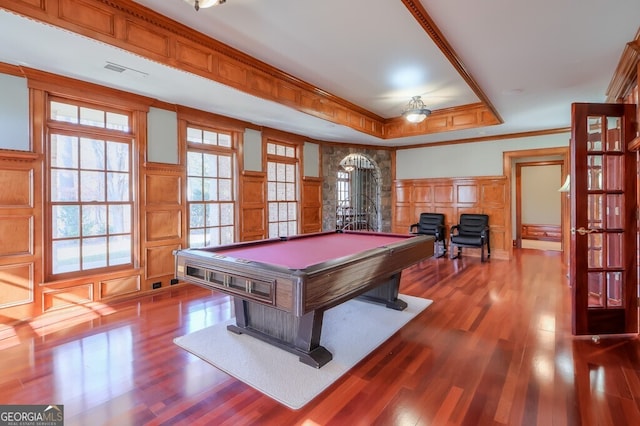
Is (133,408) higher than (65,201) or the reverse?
the reverse

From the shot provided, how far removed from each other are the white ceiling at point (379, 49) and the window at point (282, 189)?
130cm

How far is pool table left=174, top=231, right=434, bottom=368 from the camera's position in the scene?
77.1 inches

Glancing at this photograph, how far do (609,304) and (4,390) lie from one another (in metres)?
4.82

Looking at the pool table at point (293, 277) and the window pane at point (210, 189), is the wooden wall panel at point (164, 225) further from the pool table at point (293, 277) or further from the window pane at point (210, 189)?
the pool table at point (293, 277)

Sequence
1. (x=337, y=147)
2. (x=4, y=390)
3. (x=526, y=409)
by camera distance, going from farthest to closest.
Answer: (x=337, y=147) < (x=4, y=390) < (x=526, y=409)

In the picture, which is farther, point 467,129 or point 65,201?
point 467,129

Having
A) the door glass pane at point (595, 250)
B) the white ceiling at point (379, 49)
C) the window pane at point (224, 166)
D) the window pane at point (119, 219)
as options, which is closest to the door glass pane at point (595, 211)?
the door glass pane at point (595, 250)

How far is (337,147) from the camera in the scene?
6.96 m

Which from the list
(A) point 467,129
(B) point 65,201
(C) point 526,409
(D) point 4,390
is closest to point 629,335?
(C) point 526,409

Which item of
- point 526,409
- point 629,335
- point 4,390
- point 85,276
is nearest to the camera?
point 526,409

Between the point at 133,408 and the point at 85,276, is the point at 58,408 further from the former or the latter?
the point at 85,276

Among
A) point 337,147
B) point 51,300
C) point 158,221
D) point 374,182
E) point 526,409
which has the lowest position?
point 526,409

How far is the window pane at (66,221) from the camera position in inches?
136

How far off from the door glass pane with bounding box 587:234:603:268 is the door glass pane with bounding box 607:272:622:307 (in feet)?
0.43
